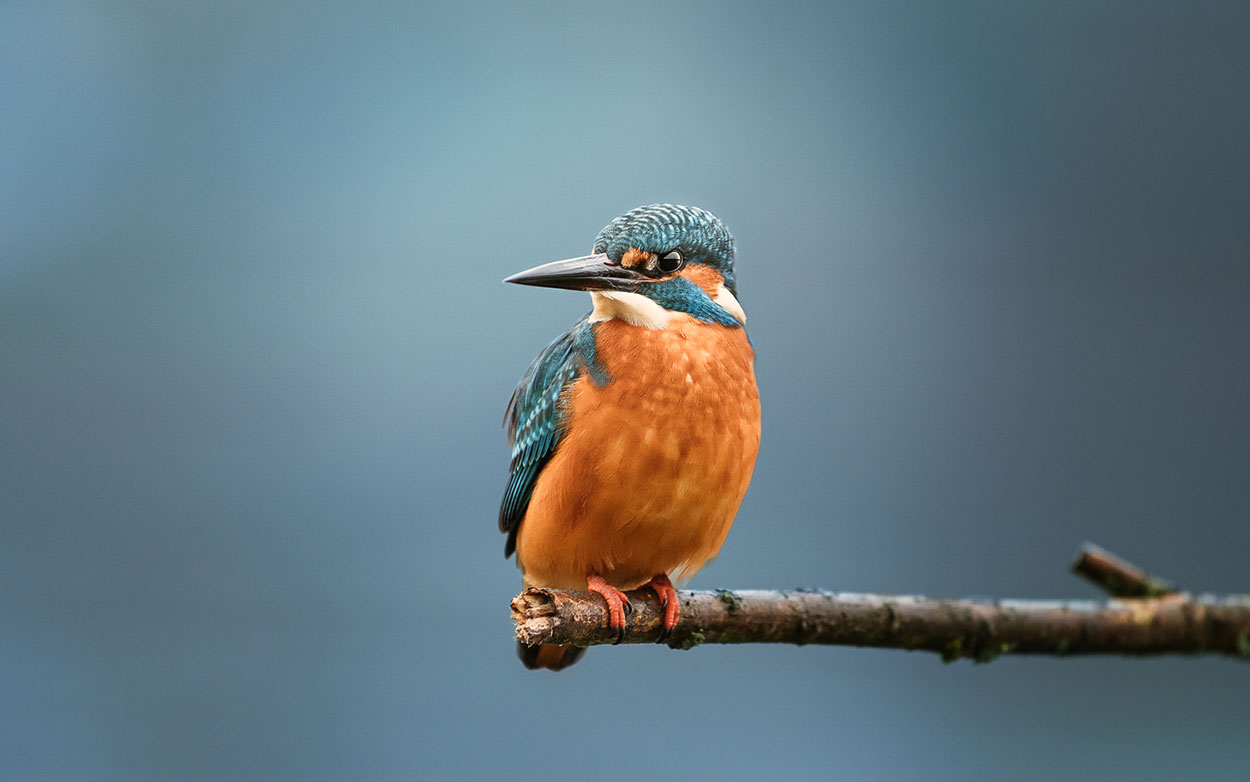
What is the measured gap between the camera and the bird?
4.85 ft

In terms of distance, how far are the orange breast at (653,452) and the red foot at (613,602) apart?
4cm

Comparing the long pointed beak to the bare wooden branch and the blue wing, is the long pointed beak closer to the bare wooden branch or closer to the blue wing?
the blue wing

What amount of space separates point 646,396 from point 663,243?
0.72 feet

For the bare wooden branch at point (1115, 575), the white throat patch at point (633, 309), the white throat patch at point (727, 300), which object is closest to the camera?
the bare wooden branch at point (1115, 575)

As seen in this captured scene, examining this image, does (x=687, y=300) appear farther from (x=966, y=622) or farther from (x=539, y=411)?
(x=966, y=622)

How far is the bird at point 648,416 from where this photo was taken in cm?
148

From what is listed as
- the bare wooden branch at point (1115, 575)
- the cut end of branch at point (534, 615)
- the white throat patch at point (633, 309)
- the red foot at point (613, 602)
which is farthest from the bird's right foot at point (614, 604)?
the bare wooden branch at point (1115, 575)

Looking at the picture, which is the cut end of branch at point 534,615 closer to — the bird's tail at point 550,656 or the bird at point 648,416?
the bird at point 648,416

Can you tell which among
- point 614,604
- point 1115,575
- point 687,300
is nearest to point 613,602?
point 614,604

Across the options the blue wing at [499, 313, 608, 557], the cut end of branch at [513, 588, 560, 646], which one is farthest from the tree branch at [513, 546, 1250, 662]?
the blue wing at [499, 313, 608, 557]

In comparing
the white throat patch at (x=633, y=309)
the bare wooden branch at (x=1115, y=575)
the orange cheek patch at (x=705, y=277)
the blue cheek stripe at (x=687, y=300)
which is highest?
the orange cheek patch at (x=705, y=277)

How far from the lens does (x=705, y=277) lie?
1566 millimetres

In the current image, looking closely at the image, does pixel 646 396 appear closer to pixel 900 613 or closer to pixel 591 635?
pixel 591 635

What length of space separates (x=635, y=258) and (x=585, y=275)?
105 millimetres
